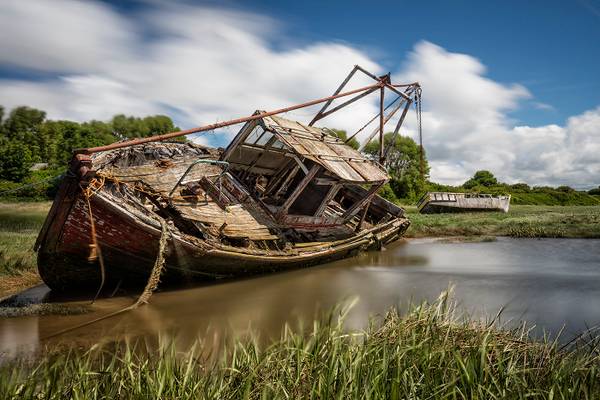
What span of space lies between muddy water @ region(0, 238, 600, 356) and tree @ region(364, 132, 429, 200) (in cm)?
3496

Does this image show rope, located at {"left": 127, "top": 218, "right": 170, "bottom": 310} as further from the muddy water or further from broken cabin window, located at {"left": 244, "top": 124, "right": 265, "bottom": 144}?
broken cabin window, located at {"left": 244, "top": 124, "right": 265, "bottom": 144}

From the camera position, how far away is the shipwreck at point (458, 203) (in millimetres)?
27312

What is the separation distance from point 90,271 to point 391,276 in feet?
20.6

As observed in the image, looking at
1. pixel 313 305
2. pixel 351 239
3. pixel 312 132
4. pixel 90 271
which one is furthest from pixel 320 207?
pixel 90 271

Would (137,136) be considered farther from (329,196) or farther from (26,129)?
(329,196)

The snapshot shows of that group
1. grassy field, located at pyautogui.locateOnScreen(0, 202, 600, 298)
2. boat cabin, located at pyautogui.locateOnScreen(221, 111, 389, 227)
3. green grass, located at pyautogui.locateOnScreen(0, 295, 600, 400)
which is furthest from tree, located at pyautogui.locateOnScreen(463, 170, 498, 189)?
green grass, located at pyautogui.locateOnScreen(0, 295, 600, 400)

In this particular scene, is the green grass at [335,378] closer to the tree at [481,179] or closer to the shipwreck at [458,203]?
the shipwreck at [458,203]

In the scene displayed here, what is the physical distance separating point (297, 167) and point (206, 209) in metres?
3.36

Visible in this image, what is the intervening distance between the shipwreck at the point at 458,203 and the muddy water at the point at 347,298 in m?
15.8

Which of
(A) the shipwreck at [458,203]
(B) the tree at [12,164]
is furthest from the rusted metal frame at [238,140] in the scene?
(B) the tree at [12,164]

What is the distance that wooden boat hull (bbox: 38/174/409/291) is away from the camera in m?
6.27

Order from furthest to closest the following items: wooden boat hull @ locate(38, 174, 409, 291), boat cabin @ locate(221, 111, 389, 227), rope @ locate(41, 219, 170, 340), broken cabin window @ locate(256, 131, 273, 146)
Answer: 1. broken cabin window @ locate(256, 131, 273, 146)
2. boat cabin @ locate(221, 111, 389, 227)
3. wooden boat hull @ locate(38, 174, 409, 291)
4. rope @ locate(41, 219, 170, 340)

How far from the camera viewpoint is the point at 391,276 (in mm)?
9234

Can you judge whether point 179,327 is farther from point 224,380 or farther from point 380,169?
point 380,169
